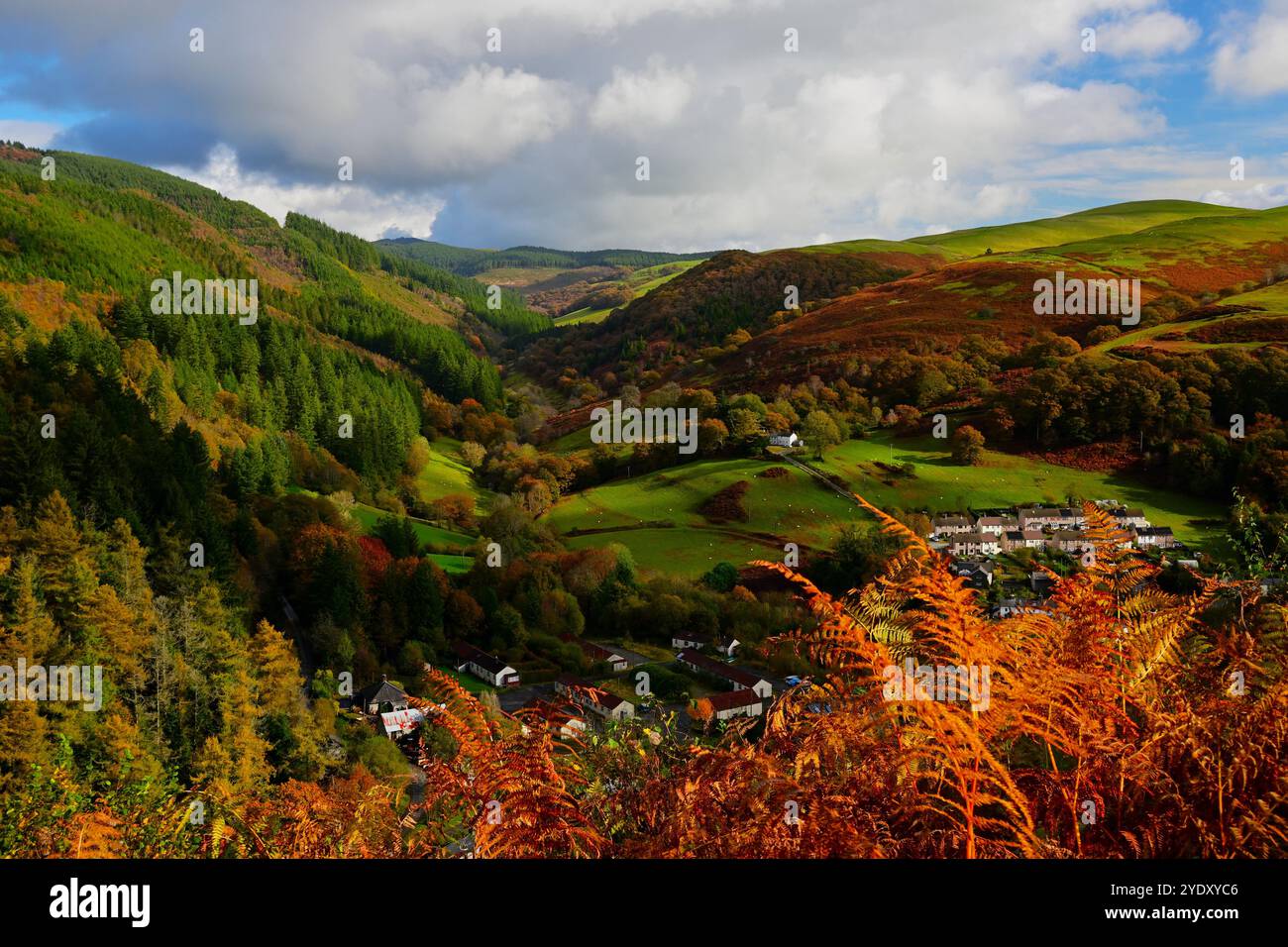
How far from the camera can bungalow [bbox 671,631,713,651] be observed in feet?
157

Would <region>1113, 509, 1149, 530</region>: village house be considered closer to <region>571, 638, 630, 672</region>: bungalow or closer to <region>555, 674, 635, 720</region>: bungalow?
<region>571, 638, 630, 672</region>: bungalow

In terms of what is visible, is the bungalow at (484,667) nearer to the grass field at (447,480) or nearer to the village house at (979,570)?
the village house at (979,570)

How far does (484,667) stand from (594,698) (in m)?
40.9

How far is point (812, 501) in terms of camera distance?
63.4 metres

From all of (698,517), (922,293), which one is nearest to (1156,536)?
A: (698,517)

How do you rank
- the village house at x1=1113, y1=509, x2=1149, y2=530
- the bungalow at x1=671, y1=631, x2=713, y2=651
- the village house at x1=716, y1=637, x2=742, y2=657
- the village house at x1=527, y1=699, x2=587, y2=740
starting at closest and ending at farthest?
the village house at x1=527, y1=699, x2=587, y2=740 < the village house at x1=716, y1=637, x2=742, y2=657 < the bungalow at x1=671, y1=631, x2=713, y2=651 < the village house at x1=1113, y1=509, x2=1149, y2=530

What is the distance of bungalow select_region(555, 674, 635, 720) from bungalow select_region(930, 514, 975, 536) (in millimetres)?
26509

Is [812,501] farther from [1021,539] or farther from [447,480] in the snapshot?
[447,480]

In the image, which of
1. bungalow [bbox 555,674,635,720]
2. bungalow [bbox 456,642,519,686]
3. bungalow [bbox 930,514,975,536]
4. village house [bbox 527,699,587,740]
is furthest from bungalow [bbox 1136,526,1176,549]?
village house [bbox 527,699,587,740]

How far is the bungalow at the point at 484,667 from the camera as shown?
43.5 m

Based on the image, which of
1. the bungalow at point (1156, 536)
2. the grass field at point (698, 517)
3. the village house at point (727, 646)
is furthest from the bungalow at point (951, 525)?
the village house at point (727, 646)
